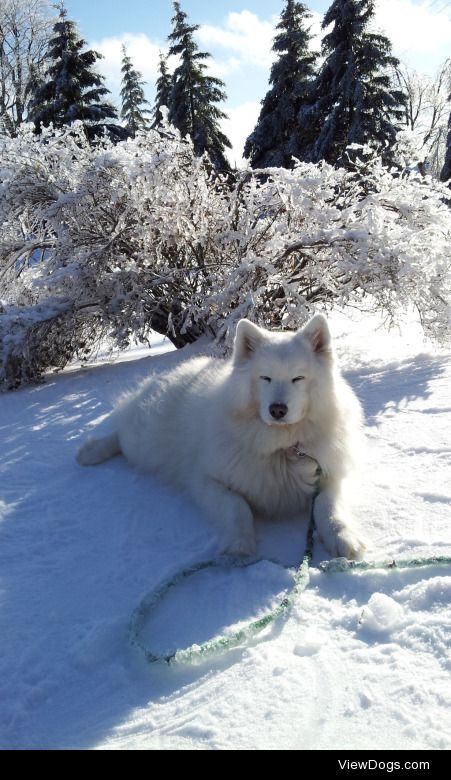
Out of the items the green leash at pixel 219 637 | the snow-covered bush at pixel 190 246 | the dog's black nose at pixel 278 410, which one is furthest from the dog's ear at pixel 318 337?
the snow-covered bush at pixel 190 246

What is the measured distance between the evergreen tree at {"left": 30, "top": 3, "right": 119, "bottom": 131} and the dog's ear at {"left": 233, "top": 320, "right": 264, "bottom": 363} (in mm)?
19495

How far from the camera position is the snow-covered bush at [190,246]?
630cm

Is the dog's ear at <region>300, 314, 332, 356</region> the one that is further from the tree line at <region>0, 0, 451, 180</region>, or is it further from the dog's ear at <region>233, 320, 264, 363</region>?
the tree line at <region>0, 0, 451, 180</region>

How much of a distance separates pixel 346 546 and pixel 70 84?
2166 centimetres

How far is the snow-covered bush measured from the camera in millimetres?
6305

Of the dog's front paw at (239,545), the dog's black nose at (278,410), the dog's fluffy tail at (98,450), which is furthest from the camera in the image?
the dog's fluffy tail at (98,450)

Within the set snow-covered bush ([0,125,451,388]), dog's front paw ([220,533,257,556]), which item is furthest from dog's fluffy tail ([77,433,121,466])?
snow-covered bush ([0,125,451,388])

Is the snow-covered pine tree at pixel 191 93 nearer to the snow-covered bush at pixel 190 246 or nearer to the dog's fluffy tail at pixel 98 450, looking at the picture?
the snow-covered bush at pixel 190 246

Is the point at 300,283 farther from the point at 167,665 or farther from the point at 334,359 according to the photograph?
the point at 167,665

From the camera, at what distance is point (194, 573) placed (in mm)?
2357

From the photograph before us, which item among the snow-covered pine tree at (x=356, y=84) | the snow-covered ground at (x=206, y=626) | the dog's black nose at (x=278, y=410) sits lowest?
the snow-covered ground at (x=206, y=626)

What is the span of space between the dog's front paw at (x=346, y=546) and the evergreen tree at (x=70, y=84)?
20.5 meters

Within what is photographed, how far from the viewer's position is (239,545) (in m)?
2.47
